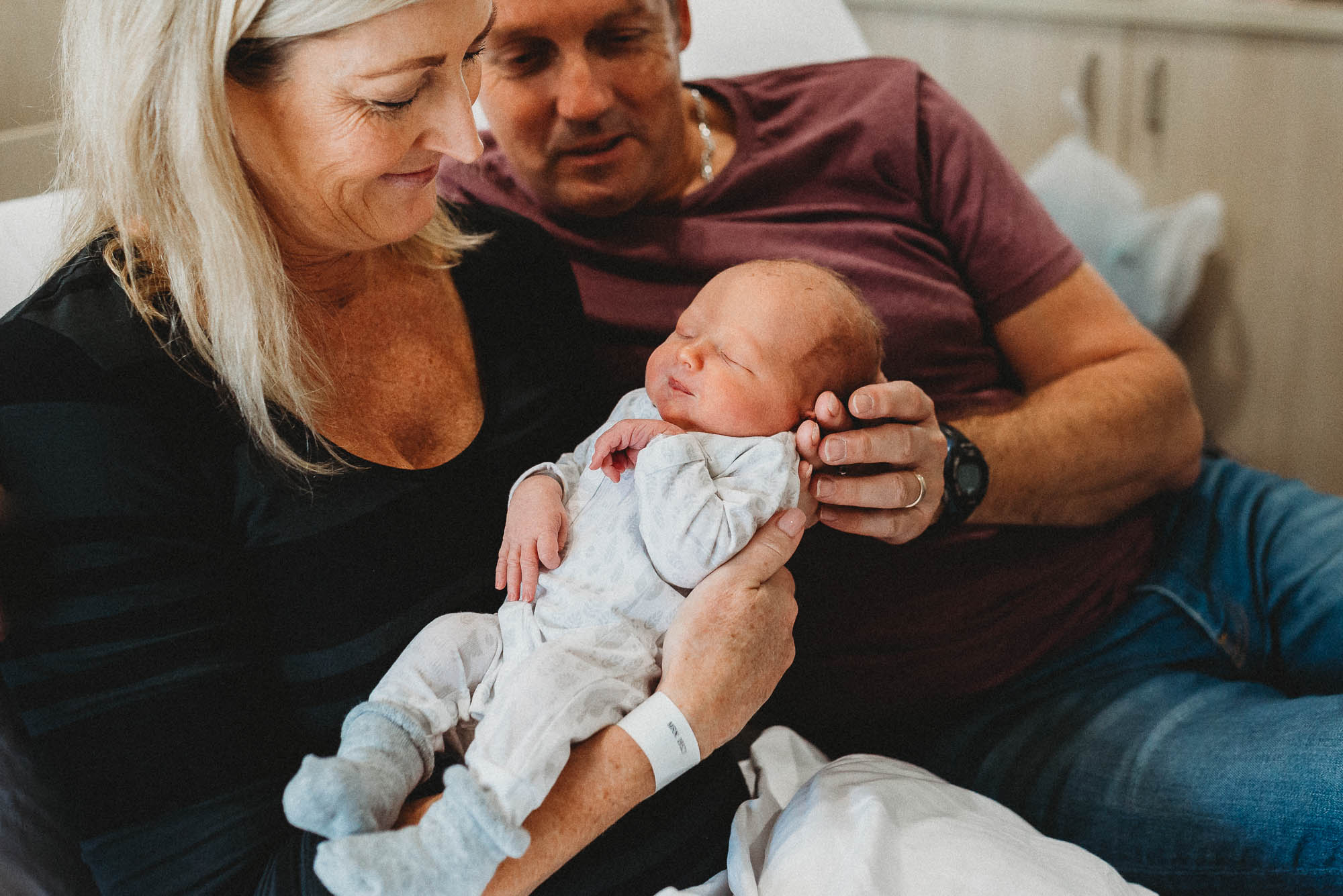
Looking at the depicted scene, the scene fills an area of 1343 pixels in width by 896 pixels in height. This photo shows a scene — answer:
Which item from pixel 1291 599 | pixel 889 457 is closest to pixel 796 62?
pixel 889 457

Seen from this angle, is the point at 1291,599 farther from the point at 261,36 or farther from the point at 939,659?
the point at 261,36

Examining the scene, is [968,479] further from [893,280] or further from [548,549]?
[548,549]

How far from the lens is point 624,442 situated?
101 centimetres

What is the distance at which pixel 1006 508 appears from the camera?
4.65 feet

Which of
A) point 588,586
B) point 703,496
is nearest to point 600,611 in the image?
point 588,586

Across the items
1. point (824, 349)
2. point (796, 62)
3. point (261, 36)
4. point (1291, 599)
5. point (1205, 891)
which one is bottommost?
point (1205, 891)

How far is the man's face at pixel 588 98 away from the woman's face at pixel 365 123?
305 mm

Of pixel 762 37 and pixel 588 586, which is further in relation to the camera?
pixel 762 37

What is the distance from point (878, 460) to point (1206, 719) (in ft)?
1.84

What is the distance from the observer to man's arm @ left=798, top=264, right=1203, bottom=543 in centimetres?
126

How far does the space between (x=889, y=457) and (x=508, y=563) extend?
1.38 feet

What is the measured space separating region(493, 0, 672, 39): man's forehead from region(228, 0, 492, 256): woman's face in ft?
0.90

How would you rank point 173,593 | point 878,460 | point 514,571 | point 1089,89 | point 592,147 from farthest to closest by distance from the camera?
point 1089,89 < point 592,147 < point 878,460 < point 514,571 < point 173,593

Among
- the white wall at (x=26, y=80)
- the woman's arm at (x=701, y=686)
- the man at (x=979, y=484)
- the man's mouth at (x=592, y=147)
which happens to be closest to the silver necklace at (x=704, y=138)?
A: the man at (x=979, y=484)
